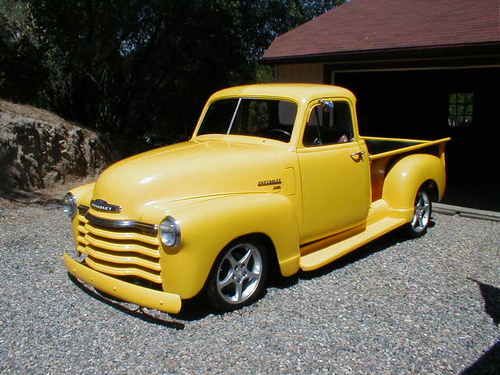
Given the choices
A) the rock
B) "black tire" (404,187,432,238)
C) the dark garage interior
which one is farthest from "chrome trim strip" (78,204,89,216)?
the dark garage interior

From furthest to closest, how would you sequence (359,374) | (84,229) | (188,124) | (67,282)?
(188,124) → (67,282) → (84,229) → (359,374)

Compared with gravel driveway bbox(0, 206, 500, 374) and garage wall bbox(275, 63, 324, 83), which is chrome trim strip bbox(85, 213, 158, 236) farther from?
garage wall bbox(275, 63, 324, 83)

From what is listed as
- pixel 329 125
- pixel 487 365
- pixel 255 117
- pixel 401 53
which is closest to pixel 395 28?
pixel 401 53

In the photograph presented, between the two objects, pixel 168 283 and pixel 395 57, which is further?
pixel 395 57

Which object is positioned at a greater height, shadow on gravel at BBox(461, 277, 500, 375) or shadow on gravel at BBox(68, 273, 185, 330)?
shadow on gravel at BBox(68, 273, 185, 330)

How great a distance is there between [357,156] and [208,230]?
2.24 metres

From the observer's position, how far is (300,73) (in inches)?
404

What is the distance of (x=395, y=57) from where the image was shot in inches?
329

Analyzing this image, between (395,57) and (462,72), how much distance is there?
17.3 feet

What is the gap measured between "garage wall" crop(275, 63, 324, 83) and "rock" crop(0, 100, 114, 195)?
13.3ft

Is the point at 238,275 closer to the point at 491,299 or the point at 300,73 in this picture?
the point at 491,299

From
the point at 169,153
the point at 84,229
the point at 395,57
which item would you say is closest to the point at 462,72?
the point at 395,57

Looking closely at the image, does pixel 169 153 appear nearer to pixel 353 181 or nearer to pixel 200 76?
pixel 353 181

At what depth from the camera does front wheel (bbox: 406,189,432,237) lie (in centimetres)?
636
